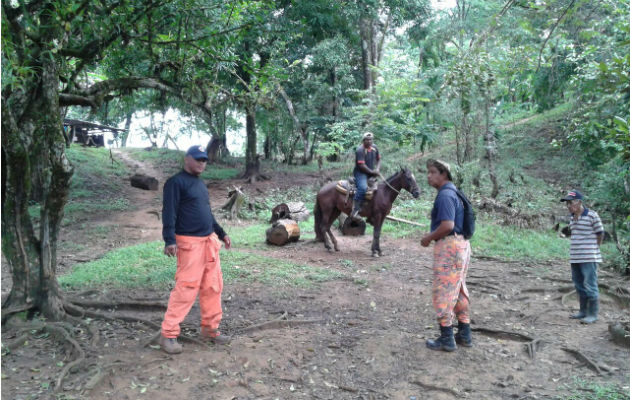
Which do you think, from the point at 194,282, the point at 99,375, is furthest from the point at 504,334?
the point at 99,375

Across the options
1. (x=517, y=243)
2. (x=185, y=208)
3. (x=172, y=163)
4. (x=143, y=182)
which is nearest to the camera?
(x=185, y=208)

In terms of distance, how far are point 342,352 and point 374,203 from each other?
5631 mm

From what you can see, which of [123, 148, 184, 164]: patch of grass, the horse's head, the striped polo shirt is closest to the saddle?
the horse's head

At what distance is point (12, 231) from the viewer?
17.1 ft

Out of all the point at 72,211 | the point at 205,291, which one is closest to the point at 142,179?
the point at 72,211

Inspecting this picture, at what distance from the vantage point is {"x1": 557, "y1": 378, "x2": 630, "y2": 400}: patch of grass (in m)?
4.05

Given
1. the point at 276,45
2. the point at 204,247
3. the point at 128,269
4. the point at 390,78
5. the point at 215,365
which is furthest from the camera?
the point at 390,78

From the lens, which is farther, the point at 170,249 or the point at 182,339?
the point at 182,339

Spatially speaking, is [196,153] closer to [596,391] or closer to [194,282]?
[194,282]

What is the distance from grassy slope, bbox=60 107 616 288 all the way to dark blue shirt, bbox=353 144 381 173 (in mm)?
2754

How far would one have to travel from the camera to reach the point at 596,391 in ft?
13.7

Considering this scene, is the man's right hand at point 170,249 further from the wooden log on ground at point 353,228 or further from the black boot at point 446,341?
the wooden log on ground at point 353,228

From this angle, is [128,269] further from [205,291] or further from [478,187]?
[478,187]

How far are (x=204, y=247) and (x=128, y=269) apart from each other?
4020mm
